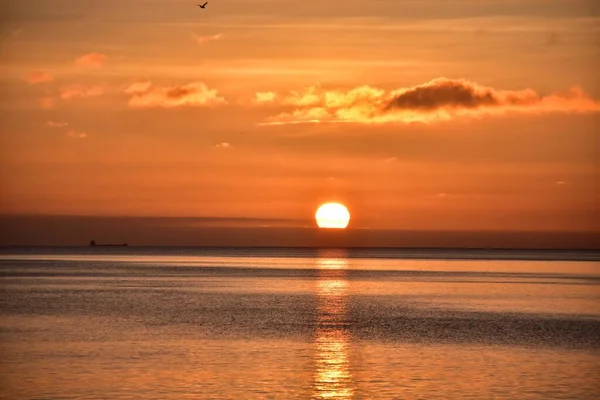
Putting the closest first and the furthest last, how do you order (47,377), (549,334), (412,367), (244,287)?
(47,377), (412,367), (549,334), (244,287)

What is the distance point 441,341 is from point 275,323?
1219 centimetres

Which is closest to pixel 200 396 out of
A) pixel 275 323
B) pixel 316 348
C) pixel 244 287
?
pixel 316 348

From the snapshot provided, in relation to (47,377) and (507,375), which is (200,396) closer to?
(47,377)

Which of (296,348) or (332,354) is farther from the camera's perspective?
(296,348)

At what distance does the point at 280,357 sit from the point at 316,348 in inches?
156

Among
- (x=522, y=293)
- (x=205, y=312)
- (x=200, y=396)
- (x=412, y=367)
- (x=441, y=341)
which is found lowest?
(x=200, y=396)

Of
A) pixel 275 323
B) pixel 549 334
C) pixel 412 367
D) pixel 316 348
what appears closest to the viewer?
pixel 412 367

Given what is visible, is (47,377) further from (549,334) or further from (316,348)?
(549,334)

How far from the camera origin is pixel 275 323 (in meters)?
57.4

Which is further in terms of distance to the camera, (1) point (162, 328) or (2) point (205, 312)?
(2) point (205, 312)

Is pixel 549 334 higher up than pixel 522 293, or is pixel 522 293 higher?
pixel 522 293

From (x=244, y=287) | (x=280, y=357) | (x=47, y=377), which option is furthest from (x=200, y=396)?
(x=244, y=287)

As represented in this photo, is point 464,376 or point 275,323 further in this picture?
point 275,323

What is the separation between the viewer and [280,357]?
4025 centimetres
